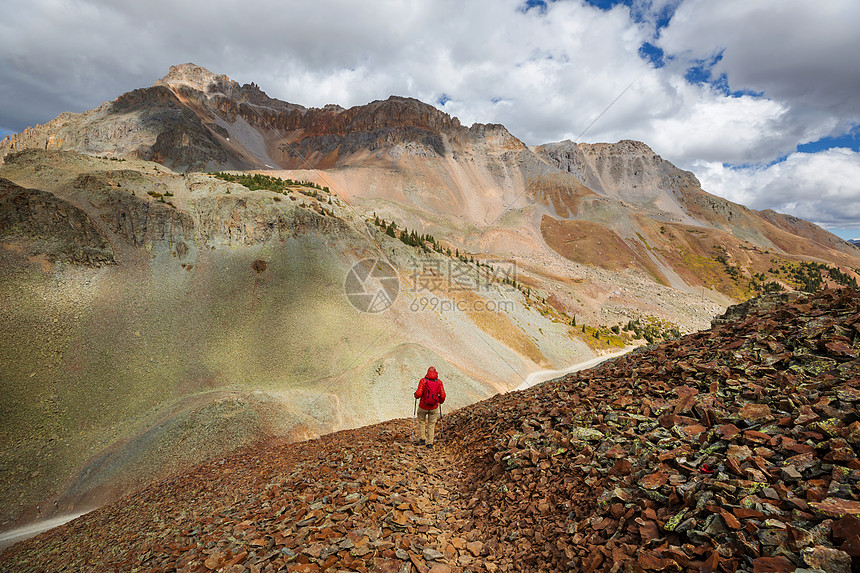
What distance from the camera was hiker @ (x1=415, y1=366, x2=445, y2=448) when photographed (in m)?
10.4

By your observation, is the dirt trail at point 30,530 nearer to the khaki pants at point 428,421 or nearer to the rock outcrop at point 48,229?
the khaki pants at point 428,421

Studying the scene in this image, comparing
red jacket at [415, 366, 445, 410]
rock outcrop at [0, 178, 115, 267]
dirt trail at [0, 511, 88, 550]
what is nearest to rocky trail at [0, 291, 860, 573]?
red jacket at [415, 366, 445, 410]

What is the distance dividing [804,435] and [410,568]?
5796 mm

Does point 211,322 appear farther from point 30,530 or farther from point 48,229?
point 30,530

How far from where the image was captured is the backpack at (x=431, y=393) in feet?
34.2

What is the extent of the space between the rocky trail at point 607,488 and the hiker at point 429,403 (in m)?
0.58

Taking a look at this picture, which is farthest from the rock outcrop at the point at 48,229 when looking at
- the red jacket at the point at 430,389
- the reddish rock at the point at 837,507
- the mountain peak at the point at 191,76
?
the mountain peak at the point at 191,76

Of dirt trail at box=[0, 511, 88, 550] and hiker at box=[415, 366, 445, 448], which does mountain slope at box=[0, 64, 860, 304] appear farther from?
dirt trail at box=[0, 511, 88, 550]

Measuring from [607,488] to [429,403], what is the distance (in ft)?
19.0

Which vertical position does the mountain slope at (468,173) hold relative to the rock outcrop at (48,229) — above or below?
above

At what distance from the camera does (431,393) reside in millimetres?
10430

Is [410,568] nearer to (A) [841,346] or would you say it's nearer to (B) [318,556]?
(B) [318,556]

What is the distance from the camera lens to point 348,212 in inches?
1512

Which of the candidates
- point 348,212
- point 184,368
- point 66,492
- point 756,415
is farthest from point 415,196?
point 756,415
